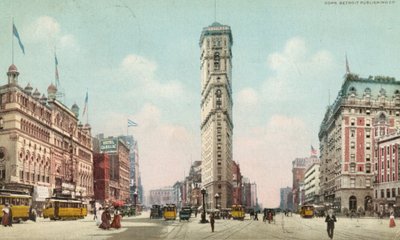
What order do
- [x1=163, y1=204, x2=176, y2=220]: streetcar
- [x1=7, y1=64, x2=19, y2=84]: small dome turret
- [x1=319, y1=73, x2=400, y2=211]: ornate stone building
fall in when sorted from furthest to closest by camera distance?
[x1=319, y1=73, x2=400, y2=211]: ornate stone building
[x1=163, y1=204, x2=176, y2=220]: streetcar
[x1=7, y1=64, x2=19, y2=84]: small dome turret

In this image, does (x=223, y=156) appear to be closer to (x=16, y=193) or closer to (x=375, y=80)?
(x=375, y=80)

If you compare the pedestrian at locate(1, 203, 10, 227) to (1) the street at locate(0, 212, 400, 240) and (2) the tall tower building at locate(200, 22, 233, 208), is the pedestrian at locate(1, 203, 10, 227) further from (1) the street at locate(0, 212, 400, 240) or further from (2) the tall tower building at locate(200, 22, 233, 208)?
(2) the tall tower building at locate(200, 22, 233, 208)

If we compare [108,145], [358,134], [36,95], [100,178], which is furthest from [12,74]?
[108,145]

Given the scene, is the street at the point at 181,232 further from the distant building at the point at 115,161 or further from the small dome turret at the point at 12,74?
the distant building at the point at 115,161

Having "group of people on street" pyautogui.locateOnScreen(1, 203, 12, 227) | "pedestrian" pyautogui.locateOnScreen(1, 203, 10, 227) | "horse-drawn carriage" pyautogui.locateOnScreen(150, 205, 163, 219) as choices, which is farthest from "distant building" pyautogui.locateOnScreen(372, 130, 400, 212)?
"pedestrian" pyautogui.locateOnScreen(1, 203, 10, 227)

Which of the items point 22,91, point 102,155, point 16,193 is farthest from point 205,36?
point 16,193

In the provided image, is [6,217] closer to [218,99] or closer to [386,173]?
[386,173]

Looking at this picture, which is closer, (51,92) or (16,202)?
(16,202)
